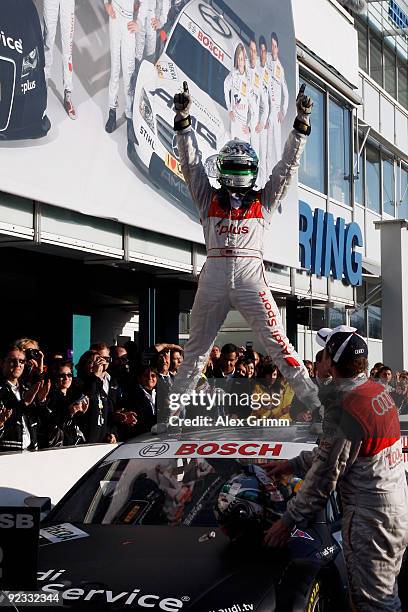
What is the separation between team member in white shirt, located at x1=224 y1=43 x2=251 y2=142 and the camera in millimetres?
14586

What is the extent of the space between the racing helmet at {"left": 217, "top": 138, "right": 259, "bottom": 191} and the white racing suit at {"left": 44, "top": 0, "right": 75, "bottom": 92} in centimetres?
426

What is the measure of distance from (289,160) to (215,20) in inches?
314

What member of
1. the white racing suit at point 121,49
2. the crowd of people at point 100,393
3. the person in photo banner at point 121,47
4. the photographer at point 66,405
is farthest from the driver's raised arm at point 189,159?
the white racing suit at point 121,49

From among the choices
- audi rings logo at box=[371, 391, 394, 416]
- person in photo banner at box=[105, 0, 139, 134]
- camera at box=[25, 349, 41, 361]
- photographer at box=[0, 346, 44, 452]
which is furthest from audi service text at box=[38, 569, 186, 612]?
person in photo banner at box=[105, 0, 139, 134]

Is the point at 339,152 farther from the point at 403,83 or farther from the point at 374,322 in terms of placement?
the point at 403,83

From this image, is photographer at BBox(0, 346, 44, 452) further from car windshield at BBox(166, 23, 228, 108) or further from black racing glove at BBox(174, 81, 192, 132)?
car windshield at BBox(166, 23, 228, 108)

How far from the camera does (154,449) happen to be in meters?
5.47

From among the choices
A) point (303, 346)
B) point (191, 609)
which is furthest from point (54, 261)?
point (191, 609)

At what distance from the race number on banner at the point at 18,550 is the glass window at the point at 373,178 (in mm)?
23126

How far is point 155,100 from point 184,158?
585cm

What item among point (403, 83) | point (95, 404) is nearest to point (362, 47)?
point (403, 83)

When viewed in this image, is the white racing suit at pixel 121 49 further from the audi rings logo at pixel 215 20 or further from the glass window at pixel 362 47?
the glass window at pixel 362 47

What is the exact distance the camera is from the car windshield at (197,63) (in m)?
13.3

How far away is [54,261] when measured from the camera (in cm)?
1409
